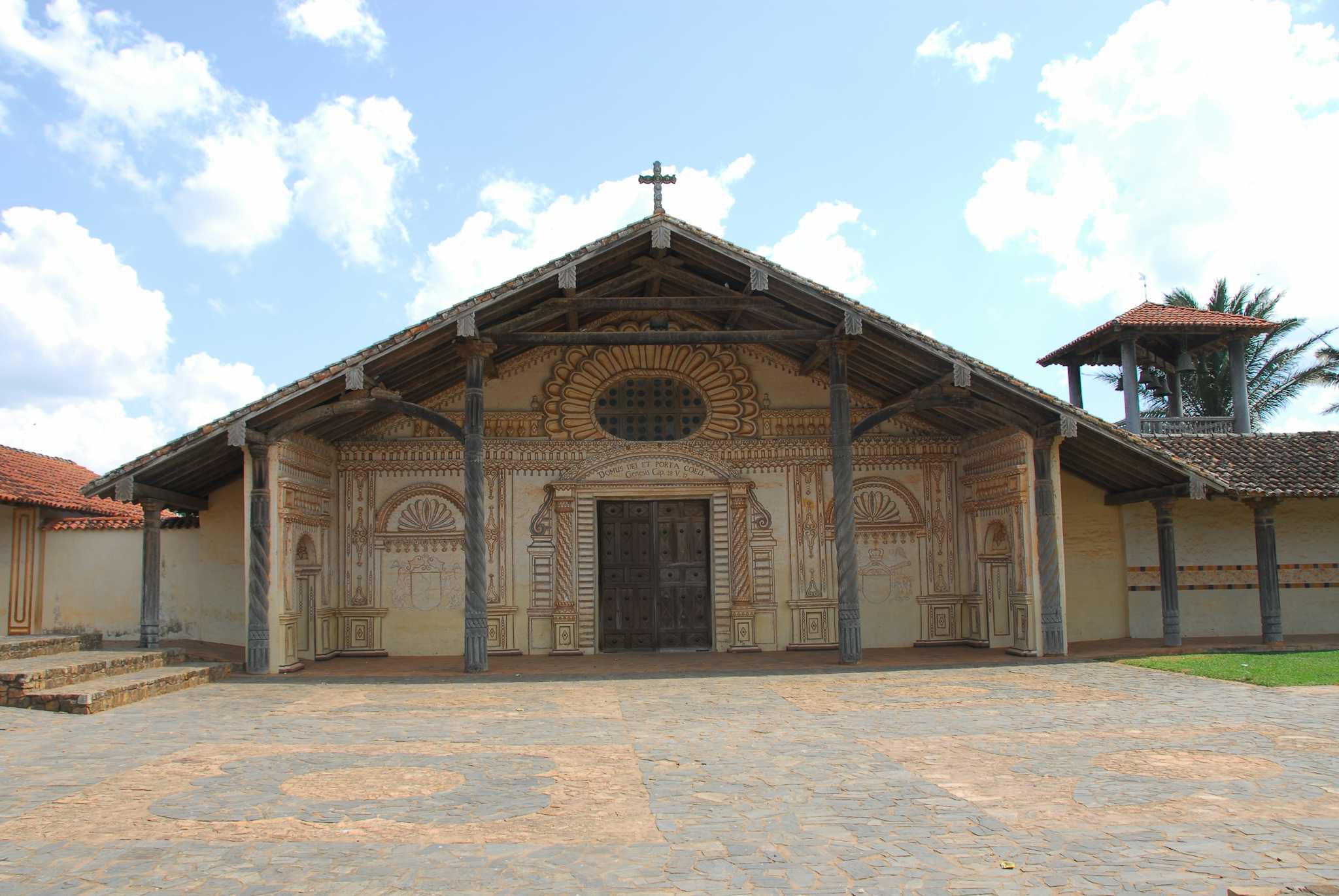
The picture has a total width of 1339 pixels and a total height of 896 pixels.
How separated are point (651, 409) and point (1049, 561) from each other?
19.7 ft

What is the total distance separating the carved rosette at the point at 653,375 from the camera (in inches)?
602

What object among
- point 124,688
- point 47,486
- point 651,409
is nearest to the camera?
point 124,688

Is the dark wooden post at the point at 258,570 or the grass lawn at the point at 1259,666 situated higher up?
the dark wooden post at the point at 258,570

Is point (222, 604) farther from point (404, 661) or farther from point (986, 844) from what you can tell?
point (986, 844)

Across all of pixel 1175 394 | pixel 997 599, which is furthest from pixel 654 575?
pixel 1175 394

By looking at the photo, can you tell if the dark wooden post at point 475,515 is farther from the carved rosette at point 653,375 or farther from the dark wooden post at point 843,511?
the dark wooden post at point 843,511

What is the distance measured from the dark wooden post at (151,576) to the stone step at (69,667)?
0.38 metres

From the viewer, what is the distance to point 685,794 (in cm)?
631

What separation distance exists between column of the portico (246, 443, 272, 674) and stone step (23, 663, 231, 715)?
43 centimetres

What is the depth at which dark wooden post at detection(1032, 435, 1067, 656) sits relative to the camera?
43.4 feet

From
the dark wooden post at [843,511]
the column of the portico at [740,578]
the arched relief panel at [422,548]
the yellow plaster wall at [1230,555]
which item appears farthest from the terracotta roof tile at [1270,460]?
the arched relief panel at [422,548]

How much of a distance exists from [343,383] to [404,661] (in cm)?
414

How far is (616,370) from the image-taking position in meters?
15.4

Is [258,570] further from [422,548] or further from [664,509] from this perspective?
[664,509]
